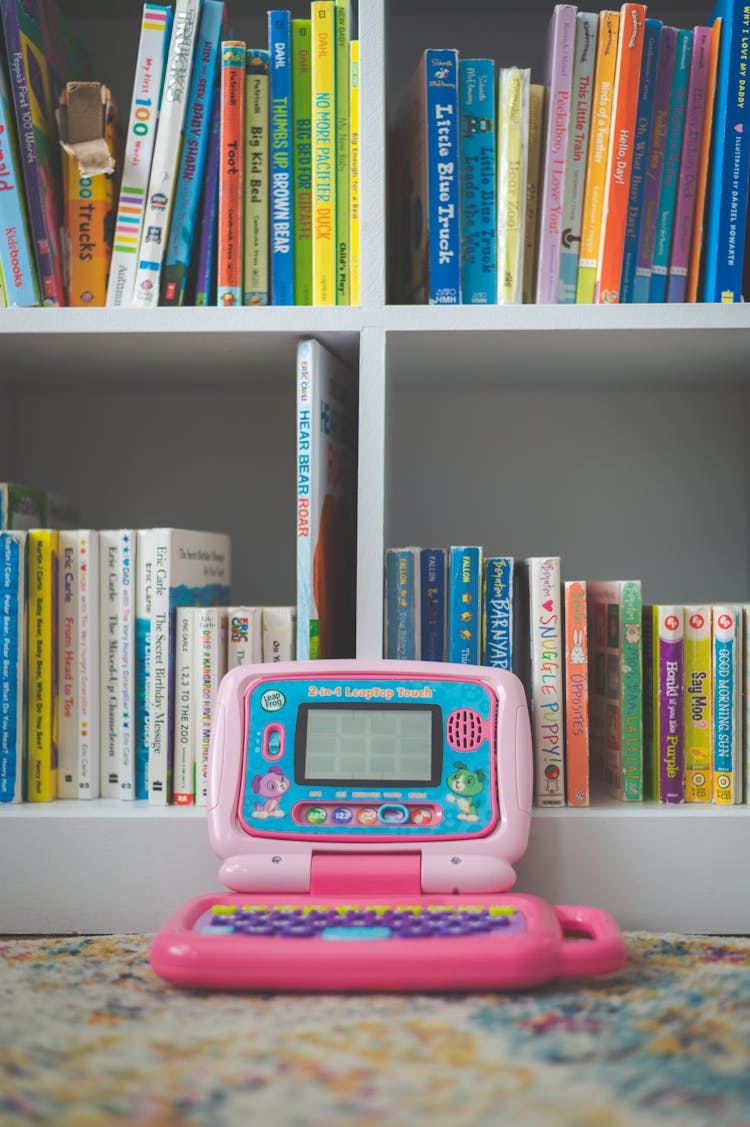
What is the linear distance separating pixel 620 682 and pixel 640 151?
1.86ft

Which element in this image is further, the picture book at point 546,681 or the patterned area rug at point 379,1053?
the picture book at point 546,681

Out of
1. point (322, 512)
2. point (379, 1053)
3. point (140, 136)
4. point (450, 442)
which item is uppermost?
point (140, 136)

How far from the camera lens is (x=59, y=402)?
1.37 m

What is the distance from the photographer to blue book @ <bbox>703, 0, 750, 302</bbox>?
3.25ft

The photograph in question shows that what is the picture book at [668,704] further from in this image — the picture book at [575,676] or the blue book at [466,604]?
the blue book at [466,604]

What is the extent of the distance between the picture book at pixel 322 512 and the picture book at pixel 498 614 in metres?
0.17

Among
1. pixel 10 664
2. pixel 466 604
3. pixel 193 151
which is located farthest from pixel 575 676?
pixel 193 151

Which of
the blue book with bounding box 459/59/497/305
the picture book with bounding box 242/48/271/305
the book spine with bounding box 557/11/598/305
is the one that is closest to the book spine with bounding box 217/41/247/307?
the picture book with bounding box 242/48/271/305

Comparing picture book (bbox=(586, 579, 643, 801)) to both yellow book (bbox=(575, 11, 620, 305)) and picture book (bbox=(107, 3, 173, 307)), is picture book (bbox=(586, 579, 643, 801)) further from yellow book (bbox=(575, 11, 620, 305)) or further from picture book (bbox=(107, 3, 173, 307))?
picture book (bbox=(107, 3, 173, 307))

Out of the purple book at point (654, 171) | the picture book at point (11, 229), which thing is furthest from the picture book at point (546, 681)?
the picture book at point (11, 229)

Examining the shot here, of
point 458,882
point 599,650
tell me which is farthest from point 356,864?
Answer: point 599,650

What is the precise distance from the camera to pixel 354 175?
101cm

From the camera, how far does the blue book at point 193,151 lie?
1.03 meters

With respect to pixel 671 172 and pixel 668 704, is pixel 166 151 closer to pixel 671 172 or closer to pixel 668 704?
pixel 671 172
